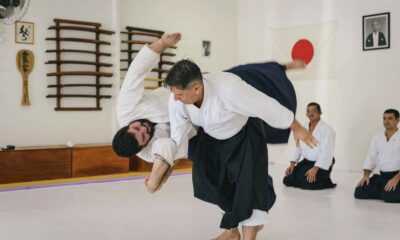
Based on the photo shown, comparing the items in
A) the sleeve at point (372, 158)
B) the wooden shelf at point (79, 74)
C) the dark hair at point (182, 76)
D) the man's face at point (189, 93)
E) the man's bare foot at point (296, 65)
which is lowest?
the sleeve at point (372, 158)

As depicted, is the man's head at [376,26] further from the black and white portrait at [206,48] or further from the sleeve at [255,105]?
the sleeve at [255,105]

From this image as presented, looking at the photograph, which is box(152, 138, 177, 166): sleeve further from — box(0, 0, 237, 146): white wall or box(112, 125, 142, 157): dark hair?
box(0, 0, 237, 146): white wall

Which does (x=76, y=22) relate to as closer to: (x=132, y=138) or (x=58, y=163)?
(x=58, y=163)

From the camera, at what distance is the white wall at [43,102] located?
597cm

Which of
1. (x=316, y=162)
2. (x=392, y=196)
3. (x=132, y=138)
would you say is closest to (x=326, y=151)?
(x=316, y=162)

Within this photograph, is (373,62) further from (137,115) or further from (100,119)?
(137,115)

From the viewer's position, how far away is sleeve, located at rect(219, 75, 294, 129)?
241cm

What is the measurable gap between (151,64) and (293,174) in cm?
297

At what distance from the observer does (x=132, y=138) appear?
2619 millimetres

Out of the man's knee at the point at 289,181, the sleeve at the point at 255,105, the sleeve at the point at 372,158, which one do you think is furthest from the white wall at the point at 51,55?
the sleeve at the point at 255,105

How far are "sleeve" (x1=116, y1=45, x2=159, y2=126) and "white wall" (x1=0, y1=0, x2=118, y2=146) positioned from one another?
3717 mm

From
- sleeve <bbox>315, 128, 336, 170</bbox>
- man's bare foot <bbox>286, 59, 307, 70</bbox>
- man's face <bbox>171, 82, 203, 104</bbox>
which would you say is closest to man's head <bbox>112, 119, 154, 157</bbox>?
man's face <bbox>171, 82, 203, 104</bbox>

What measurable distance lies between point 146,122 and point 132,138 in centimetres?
16

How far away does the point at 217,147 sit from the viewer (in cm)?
274
